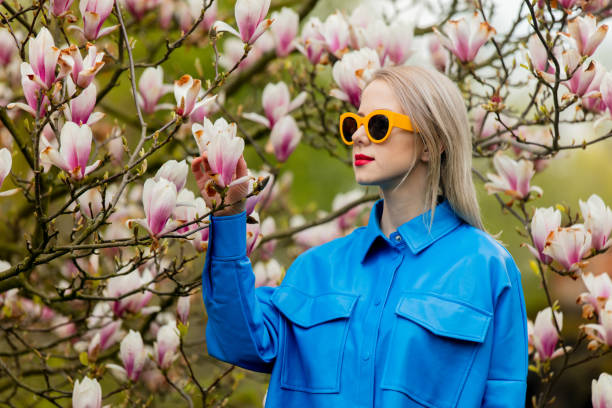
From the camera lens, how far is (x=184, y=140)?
285cm

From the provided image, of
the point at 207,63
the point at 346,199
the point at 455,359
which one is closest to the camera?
the point at 455,359

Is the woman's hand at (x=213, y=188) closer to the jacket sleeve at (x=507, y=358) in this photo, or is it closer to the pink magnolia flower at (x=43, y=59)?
the pink magnolia flower at (x=43, y=59)

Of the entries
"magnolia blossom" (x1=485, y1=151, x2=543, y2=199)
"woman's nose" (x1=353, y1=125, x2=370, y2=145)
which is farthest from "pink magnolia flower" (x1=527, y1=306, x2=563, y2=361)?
"woman's nose" (x1=353, y1=125, x2=370, y2=145)

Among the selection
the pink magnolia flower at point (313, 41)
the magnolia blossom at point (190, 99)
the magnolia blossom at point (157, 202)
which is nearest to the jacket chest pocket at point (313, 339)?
the magnolia blossom at point (157, 202)

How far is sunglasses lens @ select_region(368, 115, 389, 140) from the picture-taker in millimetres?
1827

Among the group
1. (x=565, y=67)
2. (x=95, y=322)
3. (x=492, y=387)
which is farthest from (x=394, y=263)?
(x=95, y=322)

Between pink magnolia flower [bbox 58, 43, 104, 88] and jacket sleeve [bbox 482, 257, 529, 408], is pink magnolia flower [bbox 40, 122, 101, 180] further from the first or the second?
jacket sleeve [bbox 482, 257, 529, 408]

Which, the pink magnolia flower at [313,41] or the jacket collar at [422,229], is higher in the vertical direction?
the pink magnolia flower at [313,41]

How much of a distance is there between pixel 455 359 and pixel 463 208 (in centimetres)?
42

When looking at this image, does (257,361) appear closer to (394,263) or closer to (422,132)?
(394,263)

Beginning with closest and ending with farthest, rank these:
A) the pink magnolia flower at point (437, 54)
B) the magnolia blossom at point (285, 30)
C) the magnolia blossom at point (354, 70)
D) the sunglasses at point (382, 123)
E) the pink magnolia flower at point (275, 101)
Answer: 1. the sunglasses at point (382, 123)
2. the magnolia blossom at point (354, 70)
3. the pink magnolia flower at point (275, 101)
4. the magnolia blossom at point (285, 30)
5. the pink magnolia flower at point (437, 54)

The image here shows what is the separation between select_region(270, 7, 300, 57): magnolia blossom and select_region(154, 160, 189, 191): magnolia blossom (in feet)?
3.76

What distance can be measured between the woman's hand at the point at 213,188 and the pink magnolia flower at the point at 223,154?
2 centimetres

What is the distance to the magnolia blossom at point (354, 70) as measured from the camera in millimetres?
2301
